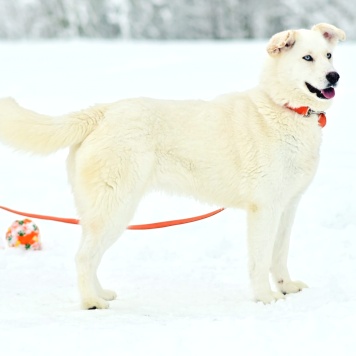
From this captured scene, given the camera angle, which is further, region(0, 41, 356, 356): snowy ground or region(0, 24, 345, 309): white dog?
region(0, 24, 345, 309): white dog

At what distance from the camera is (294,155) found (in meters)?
4.14

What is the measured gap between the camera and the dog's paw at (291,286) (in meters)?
4.35


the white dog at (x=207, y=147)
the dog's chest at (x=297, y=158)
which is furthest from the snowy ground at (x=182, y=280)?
the dog's chest at (x=297, y=158)

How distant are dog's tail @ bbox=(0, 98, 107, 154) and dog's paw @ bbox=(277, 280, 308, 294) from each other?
1659mm

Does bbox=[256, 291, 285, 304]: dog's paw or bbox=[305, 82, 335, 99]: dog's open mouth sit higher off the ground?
bbox=[305, 82, 335, 99]: dog's open mouth

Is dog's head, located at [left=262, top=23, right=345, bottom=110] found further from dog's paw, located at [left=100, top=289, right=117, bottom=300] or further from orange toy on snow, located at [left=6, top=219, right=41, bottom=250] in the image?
orange toy on snow, located at [left=6, top=219, right=41, bottom=250]

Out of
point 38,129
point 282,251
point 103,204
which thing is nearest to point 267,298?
point 282,251

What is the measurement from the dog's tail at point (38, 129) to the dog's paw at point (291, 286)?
5.44 ft

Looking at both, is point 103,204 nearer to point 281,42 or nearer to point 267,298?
point 267,298

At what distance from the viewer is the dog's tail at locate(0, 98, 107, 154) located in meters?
4.02

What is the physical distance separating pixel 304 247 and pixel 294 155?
138cm

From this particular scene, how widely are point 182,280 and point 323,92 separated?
Result: 170 centimetres

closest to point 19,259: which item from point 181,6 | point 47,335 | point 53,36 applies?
point 47,335

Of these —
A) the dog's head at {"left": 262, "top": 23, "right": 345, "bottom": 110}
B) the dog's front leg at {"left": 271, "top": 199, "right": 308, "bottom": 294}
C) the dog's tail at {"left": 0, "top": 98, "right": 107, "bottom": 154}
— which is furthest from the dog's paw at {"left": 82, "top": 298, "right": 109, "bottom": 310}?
the dog's head at {"left": 262, "top": 23, "right": 345, "bottom": 110}
